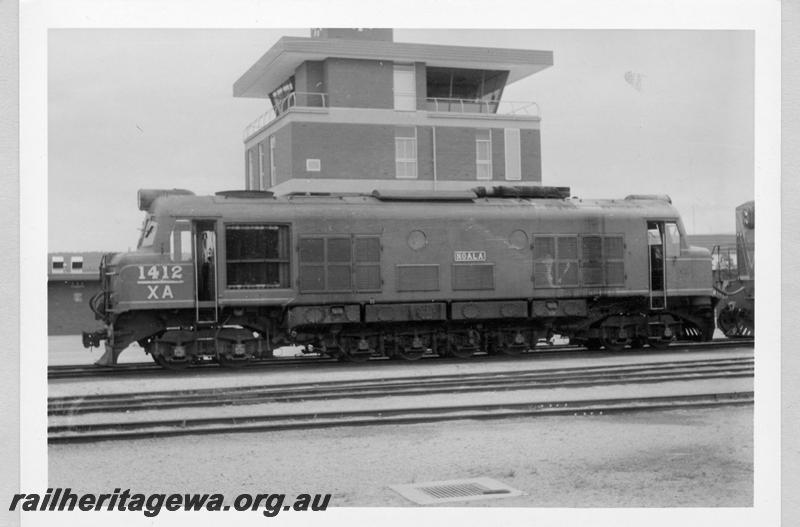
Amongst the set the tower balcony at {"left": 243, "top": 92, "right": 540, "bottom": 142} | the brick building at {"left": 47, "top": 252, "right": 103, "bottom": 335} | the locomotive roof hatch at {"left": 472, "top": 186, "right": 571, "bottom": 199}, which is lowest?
the brick building at {"left": 47, "top": 252, "right": 103, "bottom": 335}

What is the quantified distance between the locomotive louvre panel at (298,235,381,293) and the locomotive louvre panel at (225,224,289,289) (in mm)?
353

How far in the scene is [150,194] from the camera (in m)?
13.6

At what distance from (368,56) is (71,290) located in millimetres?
5908

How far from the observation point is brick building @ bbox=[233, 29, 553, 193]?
1484cm

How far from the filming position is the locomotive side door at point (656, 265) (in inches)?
691

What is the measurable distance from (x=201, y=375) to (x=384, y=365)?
3397 mm

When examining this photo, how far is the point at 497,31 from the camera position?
34.7 feet

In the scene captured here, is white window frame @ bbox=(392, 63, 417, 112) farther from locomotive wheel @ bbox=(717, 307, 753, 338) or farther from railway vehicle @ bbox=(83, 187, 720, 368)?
locomotive wheel @ bbox=(717, 307, 753, 338)

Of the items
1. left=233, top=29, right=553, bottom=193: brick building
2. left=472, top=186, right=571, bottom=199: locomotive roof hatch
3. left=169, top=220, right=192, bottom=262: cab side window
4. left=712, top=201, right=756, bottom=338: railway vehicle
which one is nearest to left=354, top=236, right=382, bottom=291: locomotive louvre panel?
left=233, top=29, right=553, bottom=193: brick building

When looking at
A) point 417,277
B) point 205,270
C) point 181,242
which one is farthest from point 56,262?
point 417,277

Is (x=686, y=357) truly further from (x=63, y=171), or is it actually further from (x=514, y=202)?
(x=63, y=171)

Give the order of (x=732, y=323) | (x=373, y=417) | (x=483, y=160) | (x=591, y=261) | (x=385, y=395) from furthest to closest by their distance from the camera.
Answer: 1. (x=732, y=323)
2. (x=483, y=160)
3. (x=591, y=261)
4. (x=385, y=395)
5. (x=373, y=417)

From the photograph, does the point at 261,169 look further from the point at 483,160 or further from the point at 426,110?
the point at 483,160

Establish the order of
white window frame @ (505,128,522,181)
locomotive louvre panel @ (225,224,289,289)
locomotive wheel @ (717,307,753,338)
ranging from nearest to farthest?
1. locomotive louvre panel @ (225,224,289,289)
2. white window frame @ (505,128,522,181)
3. locomotive wheel @ (717,307,753,338)
